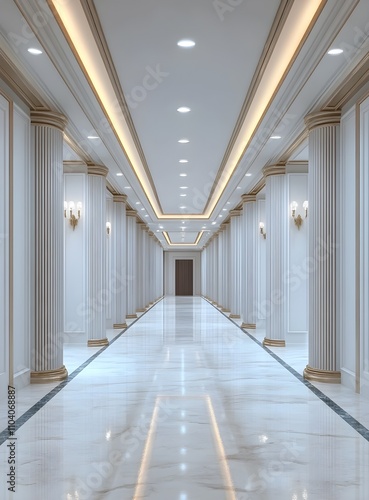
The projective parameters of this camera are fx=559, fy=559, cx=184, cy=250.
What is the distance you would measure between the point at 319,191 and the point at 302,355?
136 inches

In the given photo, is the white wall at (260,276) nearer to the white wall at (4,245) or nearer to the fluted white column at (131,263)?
the fluted white column at (131,263)

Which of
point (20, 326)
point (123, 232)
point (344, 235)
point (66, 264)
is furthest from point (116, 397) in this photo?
point (123, 232)

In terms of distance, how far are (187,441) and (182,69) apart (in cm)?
433

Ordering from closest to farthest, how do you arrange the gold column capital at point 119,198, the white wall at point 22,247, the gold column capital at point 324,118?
the white wall at point 22,247
the gold column capital at point 324,118
the gold column capital at point 119,198

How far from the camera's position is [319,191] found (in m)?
7.49

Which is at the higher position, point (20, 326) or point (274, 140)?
point (274, 140)

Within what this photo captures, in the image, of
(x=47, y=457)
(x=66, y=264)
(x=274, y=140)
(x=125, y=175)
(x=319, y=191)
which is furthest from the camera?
(x=125, y=175)

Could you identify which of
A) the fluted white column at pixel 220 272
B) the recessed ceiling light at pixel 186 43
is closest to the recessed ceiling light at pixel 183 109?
the recessed ceiling light at pixel 186 43

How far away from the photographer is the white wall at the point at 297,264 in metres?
10.9

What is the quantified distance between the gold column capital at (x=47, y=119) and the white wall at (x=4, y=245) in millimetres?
928

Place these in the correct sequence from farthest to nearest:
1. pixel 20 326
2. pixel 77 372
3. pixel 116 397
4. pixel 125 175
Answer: pixel 125 175 < pixel 77 372 < pixel 20 326 < pixel 116 397

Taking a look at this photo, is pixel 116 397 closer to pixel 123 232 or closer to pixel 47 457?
pixel 47 457

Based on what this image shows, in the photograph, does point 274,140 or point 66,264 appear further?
point 66,264

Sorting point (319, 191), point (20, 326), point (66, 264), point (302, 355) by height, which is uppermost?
point (319, 191)
